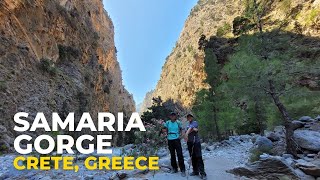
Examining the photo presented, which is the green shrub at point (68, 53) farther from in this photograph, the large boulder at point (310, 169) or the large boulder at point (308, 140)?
the large boulder at point (310, 169)

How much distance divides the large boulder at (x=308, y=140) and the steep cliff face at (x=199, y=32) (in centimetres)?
2515

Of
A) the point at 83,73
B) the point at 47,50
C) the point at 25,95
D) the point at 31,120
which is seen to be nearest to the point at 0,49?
the point at 25,95

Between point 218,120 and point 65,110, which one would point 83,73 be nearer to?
point 65,110

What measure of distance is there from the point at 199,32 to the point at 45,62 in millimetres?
47225

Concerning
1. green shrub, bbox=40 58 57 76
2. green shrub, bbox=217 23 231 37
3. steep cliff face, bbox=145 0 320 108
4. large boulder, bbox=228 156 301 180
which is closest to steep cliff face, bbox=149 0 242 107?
steep cliff face, bbox=145 0 320 108

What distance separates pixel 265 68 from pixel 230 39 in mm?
36643

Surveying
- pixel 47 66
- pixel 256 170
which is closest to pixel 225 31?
pixel 47 66

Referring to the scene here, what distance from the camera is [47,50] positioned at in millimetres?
26562

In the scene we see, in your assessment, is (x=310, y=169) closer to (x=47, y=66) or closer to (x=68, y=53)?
(x=47, y=66)

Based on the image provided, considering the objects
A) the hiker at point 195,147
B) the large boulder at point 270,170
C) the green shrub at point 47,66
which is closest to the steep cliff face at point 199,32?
the green shrub at point 47,66

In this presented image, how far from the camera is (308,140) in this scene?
9.48m

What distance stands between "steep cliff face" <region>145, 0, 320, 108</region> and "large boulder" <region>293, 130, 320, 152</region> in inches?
990

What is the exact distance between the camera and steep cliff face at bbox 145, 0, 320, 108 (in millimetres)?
33250

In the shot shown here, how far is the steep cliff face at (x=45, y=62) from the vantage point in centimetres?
1931
